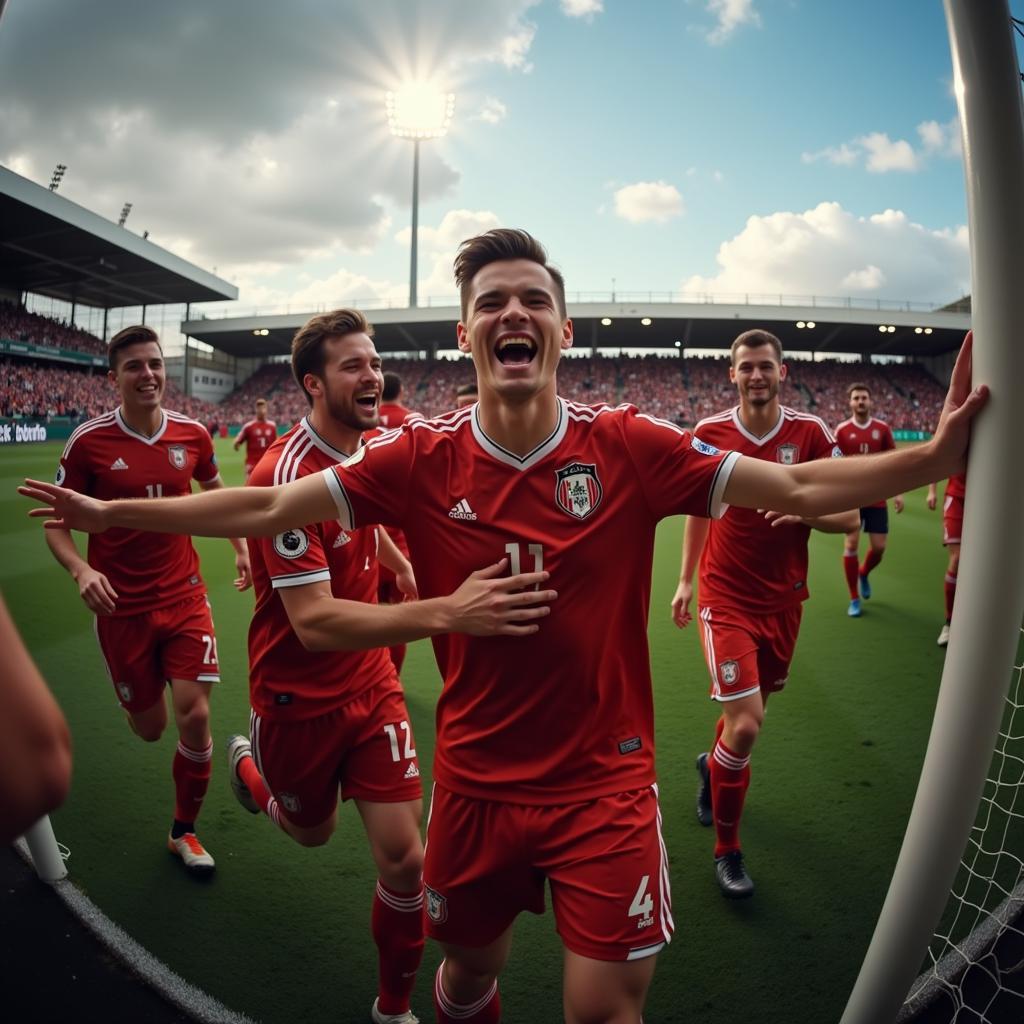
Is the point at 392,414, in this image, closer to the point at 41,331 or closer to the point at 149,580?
the point at 149,580

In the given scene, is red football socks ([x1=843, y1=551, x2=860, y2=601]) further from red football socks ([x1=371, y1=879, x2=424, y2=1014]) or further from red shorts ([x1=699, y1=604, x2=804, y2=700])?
red football socks ([x1=371, y1=879, x2=424, y2=1014])

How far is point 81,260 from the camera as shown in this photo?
36.9 metres

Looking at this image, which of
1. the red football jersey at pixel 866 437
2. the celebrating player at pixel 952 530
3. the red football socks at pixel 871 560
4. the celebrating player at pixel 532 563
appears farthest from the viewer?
the red football jersey at pixel 866 437

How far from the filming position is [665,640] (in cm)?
720

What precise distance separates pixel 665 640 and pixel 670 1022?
4814 mm

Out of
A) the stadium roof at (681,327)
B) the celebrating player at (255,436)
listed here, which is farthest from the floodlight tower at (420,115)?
the celebrating player at (255,436)

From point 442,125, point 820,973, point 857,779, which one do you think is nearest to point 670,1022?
point 820,973

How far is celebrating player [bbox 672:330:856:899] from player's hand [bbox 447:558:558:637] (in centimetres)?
186

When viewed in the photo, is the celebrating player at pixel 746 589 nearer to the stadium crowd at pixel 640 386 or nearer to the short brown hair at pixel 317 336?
the short brown hair at pixel 317 336

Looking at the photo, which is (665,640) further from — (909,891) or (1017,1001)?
(909,891)

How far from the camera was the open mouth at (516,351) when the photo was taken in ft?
6.86

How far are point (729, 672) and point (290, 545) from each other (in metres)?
2.30

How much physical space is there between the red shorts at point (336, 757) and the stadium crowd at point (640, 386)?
3883cm

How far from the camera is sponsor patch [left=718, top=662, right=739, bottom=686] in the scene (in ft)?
11.7
